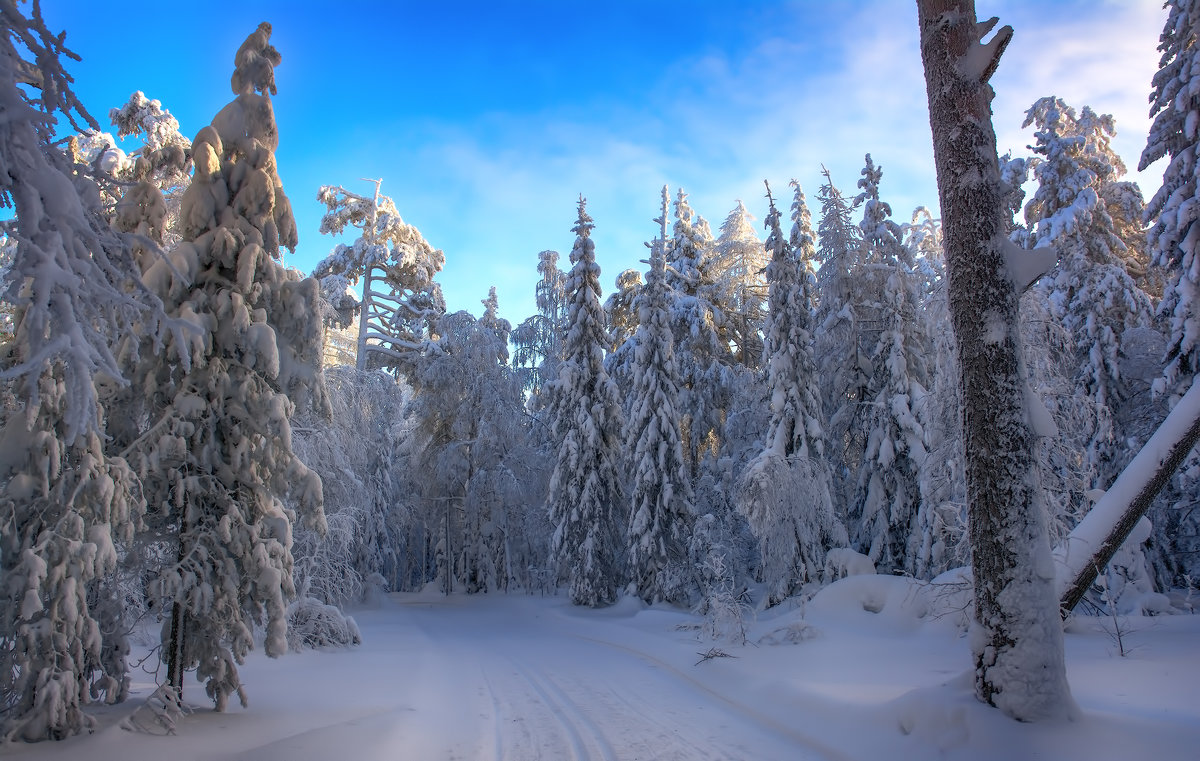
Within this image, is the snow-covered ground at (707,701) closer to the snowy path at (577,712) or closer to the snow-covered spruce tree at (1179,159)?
the snowy path at (577,712)

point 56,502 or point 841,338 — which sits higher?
point 841,338

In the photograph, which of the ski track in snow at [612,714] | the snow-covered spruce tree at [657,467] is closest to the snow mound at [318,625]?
the ski track in snow at [612,714]

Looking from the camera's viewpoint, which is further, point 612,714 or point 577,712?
point 577,712

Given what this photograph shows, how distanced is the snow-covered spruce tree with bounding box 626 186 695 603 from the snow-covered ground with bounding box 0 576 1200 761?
7.20 metres

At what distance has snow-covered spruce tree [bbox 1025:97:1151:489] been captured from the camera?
17.2 metres

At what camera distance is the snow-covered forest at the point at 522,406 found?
5.83 m

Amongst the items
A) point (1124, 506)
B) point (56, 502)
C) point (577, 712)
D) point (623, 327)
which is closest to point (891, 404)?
point (1124, 506)

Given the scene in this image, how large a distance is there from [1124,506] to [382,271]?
1066 inches

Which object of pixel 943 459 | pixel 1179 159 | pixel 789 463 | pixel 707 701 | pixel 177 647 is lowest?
pixel 707 701

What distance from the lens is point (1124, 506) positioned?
6660 mm

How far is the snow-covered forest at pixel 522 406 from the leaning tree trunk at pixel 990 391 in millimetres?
70

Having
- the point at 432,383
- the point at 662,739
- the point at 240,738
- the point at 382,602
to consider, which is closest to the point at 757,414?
the point at 432,383

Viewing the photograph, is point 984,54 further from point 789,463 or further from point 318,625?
point 318,625

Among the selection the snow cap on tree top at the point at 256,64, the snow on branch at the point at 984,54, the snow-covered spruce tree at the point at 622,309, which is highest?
the snow-covered spruce tree at the point at 622,309
